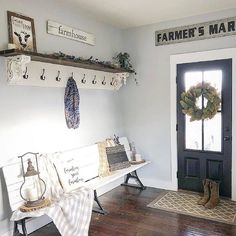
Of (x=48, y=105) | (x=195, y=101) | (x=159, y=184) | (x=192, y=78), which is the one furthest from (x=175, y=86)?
(x=48, y=105)

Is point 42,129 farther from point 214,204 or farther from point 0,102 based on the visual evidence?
point 214,204

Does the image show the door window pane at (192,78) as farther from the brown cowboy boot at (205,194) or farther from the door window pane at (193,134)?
the brown cowboy boot at (205,194)

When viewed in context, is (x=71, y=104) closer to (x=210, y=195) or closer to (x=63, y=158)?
(x=63, y=158)

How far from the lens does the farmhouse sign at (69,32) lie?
10.3 feet

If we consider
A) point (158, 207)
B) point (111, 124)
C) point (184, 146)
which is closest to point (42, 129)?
point (111, 124)

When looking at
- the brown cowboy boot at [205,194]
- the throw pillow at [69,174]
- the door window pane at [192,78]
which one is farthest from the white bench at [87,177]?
the door window pane at [192,78]

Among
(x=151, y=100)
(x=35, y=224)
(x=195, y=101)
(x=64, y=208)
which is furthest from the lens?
(x=151, y=100)

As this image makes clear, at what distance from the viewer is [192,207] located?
137 inches

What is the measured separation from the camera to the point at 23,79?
112 inches

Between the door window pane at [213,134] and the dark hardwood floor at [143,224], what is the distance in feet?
3.57

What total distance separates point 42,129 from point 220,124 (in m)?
2.35

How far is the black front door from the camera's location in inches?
145

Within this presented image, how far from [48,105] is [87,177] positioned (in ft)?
3.38

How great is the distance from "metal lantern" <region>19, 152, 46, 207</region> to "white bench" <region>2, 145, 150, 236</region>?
2.3 inches
